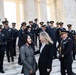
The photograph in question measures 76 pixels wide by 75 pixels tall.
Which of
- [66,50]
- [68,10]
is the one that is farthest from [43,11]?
[66,50]

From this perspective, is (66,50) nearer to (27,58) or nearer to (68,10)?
(27,58)

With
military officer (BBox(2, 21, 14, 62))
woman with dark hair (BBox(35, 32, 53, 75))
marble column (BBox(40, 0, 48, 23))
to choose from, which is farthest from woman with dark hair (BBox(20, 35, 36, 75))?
marble column (BBox(40, 0, 48, 23))

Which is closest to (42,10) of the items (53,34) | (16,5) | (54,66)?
(16,5)

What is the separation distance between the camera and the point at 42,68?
560 cm

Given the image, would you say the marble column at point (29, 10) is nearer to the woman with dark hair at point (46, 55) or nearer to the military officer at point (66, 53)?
the military officer at point (66, 53)

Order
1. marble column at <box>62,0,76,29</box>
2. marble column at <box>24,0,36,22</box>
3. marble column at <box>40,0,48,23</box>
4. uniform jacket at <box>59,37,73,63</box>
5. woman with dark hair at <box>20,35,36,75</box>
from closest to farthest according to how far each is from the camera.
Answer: woman with dark hair at <box>20,35,36,75</box> < uniform jacket at <box>59,37,73,63</box> < marble column at <box>24,0,36,22</box> < marble column at <box>40,0,48,23</box> < marble column at <box>62,0,76,29</box>

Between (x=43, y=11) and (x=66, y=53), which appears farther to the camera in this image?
(x=43, y=11)

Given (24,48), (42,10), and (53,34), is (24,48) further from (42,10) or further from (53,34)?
(42,10)

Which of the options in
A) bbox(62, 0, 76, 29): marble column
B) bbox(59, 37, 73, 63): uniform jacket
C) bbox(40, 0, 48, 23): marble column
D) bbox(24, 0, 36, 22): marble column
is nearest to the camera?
bbox(59, 37, 73, 63): uniform jacket

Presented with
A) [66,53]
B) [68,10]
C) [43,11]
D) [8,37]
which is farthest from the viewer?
[68,10]

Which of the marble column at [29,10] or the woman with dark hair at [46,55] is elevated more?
the marble column at [29,10]

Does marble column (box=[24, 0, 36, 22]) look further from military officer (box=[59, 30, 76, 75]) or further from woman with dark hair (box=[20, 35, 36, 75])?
woman with dark hair (box=[20, 35, 36, 75])

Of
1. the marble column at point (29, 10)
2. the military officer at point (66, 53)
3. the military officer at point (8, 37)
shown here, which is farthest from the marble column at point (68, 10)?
the military officer at point (66, 53)

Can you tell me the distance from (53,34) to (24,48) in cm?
542
